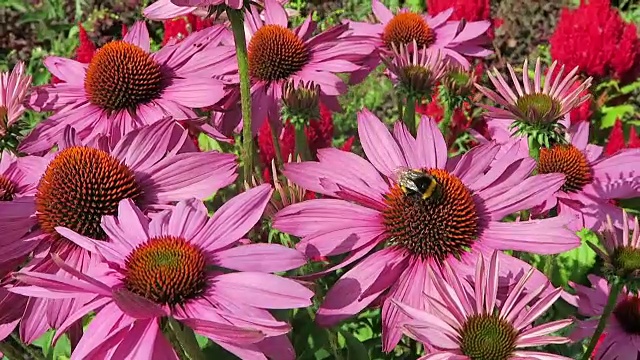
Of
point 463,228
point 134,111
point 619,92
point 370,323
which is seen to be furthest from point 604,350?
point 619,92

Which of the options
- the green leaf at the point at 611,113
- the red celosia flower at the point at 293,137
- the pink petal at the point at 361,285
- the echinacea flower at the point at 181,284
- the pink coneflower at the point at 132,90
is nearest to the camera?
the echinacea flower at the point at 181,284

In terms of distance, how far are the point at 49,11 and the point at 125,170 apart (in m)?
3.66

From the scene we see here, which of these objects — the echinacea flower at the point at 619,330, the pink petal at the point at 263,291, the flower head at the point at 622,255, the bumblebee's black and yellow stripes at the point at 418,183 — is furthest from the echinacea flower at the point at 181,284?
the echinacea flower at the point at 619,330

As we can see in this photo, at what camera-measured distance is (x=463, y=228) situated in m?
1.12

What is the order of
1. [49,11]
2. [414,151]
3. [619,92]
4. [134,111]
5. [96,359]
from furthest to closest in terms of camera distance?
[49,11] → [619,92] → [134,111] → [414,151] → [96,359]

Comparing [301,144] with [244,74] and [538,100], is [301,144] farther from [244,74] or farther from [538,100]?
[538,100]

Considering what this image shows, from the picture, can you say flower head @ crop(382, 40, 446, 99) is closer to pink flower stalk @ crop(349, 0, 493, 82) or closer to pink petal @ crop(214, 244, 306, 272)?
pink flower stalk @ crop(349, 0, 493, 82)

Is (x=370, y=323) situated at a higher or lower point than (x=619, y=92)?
lower

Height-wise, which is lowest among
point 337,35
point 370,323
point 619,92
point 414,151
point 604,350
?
point 370,323

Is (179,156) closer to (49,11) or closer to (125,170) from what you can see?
(125,170)

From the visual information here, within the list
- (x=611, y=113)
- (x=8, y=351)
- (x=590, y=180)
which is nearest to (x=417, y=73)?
(x=590, y=180)

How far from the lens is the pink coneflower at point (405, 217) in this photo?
1.03 m

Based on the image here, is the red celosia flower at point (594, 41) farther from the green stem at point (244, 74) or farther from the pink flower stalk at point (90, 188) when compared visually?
the pink flower stalk at point (90, 188)

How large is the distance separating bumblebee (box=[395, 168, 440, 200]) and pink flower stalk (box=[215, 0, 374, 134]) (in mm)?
491
